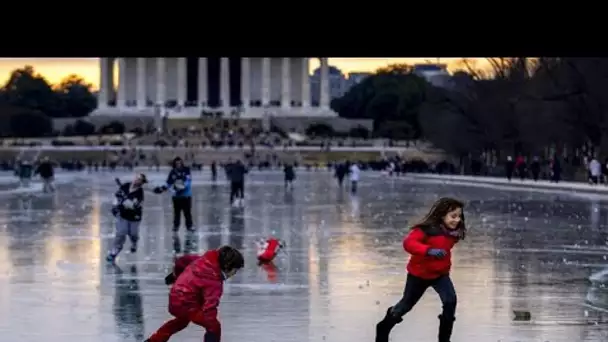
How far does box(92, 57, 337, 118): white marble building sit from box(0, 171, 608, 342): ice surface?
119755 mm

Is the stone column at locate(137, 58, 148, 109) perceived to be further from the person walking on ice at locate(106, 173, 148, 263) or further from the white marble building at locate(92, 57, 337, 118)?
the person walking on ice at locate(106, 173, 148, 263)

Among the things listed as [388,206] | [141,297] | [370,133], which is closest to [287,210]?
[388,206]

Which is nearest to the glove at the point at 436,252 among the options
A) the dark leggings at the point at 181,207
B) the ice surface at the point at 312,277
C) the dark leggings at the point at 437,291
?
the dark leggings at the point at 437,291

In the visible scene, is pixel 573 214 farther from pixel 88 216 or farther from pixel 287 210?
pixel 88 216

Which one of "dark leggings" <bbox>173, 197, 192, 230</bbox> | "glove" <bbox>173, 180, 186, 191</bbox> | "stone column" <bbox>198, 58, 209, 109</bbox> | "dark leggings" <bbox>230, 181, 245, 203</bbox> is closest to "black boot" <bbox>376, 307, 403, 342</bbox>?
"glove" <bbox>173, 180, 186, 191</bbox>

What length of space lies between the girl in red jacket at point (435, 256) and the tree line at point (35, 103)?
118 meters

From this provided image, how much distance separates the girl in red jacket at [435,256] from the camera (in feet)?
40.9

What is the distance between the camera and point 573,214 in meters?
36.4

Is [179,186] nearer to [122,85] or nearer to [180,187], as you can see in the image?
[180,187]

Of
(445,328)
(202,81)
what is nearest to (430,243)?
(445,328)

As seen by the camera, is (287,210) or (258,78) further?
(258,78)

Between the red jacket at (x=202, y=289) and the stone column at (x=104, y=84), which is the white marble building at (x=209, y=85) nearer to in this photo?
the stone column at (x=104, y=84)

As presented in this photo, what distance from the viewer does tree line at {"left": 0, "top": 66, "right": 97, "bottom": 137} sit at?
133 m
